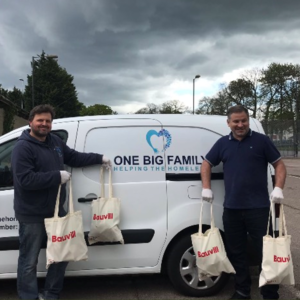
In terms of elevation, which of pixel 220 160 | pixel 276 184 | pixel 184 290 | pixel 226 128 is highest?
pixel 226 128

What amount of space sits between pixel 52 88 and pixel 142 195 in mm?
46213

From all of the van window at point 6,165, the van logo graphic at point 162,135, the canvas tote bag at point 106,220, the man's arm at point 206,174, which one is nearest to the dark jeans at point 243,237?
the man's arm at point 206,174

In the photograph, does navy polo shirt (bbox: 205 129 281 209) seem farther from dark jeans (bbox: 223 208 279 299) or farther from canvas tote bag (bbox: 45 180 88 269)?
canvas tote bag (bbox: 45 180 88 269)

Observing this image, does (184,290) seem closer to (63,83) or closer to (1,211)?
(1,211)

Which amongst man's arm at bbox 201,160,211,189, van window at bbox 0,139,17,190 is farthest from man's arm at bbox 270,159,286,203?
van window at bbox 0,139,17,190

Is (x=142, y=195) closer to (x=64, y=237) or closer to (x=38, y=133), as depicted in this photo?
(x=64, y=237)

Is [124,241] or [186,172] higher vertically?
[186,172]

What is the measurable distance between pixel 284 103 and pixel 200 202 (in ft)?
132

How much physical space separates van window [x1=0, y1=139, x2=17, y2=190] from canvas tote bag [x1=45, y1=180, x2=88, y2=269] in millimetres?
601

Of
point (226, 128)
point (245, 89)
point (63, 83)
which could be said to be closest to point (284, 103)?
point (245, 89)

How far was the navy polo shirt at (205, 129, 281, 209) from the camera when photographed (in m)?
3.30

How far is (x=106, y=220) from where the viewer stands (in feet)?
10.9

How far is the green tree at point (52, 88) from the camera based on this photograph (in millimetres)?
46312

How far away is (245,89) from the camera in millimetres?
45781
